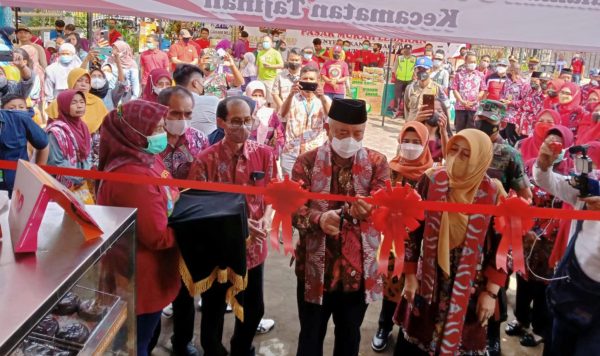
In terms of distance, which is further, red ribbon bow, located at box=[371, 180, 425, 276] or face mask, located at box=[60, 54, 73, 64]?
face mask, located at box=[60, 54, 73, 64]

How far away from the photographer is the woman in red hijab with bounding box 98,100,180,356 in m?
2.40

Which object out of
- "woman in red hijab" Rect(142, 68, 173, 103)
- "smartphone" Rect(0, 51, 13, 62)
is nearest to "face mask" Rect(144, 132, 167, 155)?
"woman in red hijab" Rect(142, 68, 173, 103)

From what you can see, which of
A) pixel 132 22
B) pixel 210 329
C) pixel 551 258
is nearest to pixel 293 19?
pixel 210 329

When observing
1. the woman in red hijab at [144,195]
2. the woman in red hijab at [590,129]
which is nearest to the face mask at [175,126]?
the woman in red hijab at [144,195]

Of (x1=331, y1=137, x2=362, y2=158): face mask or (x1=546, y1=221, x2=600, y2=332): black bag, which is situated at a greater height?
(x1=331, y1=137, x2=362, y2=158): face mask

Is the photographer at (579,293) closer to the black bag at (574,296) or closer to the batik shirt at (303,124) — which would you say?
the black bag at (574,296)

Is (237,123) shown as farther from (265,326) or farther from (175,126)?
(265,326)

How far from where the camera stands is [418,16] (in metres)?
1.33

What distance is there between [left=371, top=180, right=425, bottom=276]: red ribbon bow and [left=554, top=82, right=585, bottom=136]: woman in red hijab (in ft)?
19.1

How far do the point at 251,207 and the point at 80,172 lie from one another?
93cm

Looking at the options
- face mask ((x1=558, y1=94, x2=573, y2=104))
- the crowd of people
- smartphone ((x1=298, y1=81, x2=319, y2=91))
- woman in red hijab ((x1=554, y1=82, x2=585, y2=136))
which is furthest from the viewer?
face mask ((x1=558, y1=94, x2=573, y2=104))

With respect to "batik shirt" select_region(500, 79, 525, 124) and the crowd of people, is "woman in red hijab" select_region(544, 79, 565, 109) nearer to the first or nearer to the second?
"batik shirt" select_region(500, 79, 525, 124)

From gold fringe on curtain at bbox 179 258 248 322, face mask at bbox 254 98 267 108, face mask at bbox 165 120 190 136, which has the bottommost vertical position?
gold fringe on curtain at bbox 179 258 248 322

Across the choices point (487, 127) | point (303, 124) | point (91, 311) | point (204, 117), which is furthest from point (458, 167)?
point (303, 124)
